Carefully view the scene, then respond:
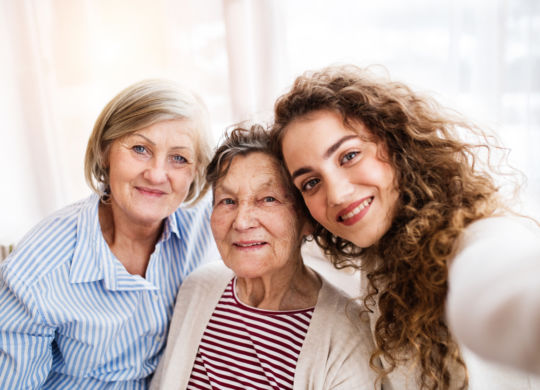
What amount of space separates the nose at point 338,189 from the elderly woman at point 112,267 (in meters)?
0.62

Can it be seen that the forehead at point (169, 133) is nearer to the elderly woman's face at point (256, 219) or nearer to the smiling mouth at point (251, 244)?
the elderly woman's face at point (256, 219)

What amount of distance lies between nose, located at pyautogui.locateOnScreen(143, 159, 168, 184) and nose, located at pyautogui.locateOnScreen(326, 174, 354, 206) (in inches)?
24.5

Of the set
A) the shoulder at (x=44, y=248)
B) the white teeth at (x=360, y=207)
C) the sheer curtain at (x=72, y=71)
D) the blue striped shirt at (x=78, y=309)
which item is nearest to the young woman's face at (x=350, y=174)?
the white teeth at (x=360, y=207)

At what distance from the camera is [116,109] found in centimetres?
151

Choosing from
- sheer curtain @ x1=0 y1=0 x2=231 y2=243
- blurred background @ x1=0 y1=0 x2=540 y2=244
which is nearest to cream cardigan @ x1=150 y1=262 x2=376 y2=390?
blurred background @ x1=0 y1=0 x2=540 y2=244

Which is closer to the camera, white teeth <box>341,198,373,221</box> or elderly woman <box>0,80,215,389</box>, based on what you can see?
white teeth <box>341,198,373,221</box>

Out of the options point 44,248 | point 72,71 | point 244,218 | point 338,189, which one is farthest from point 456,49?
point 72,71

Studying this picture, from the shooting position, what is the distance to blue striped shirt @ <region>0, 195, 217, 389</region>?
135cm

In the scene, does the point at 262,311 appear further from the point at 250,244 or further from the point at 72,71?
the point at 72,71

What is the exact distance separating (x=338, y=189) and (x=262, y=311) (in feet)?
1.78

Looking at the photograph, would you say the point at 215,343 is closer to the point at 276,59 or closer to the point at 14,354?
the point at 14,354

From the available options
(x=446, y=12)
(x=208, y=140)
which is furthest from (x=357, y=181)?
(x=446, y=12)

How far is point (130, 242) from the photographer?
1.64 meters

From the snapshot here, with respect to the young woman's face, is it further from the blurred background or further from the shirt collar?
the shirt collar
